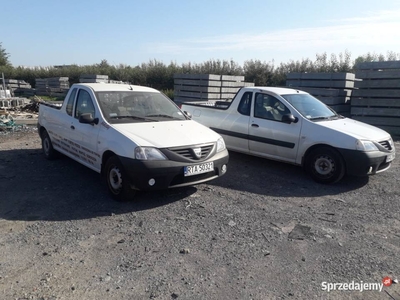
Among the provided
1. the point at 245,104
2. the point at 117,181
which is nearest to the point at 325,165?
the point at 245,104

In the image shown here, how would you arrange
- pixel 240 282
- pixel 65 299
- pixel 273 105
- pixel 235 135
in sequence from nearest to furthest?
pixel 65 299 < pixel 240 282 < pixel 273 105 < pixel 235 135

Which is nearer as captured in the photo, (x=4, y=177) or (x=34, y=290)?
(x=34, y=290)

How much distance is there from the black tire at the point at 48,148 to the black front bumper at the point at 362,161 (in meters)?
5.80

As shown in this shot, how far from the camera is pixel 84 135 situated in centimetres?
562

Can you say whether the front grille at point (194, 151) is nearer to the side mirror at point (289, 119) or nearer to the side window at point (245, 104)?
the side mirror at point (289, 119)

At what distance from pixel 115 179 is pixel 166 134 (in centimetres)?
101

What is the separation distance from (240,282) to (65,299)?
1.53m

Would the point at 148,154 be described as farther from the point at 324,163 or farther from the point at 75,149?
the point at 324,163

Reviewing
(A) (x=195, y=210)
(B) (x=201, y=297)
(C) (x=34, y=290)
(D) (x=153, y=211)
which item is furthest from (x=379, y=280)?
(C) (x=34, y=290)

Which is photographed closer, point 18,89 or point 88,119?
point 88,119

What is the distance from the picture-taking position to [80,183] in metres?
5.75

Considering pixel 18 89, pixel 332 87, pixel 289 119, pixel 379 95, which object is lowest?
pixel 18 89

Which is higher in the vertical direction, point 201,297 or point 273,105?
point 273,105

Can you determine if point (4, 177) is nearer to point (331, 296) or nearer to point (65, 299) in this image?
point (65, 299)
